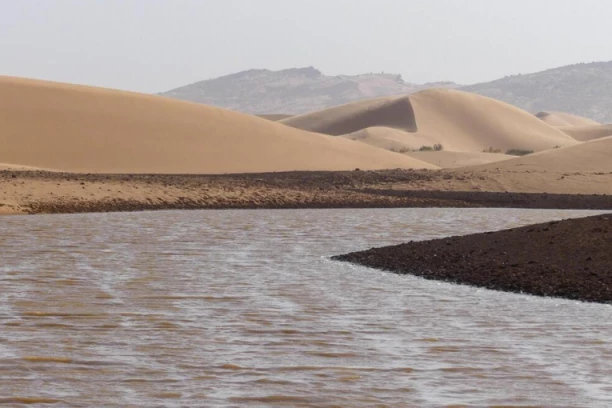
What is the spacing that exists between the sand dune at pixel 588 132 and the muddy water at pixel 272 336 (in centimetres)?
13404

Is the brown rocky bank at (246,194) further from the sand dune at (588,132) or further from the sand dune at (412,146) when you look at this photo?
the sand dune at (588,132)

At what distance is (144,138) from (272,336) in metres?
49.4

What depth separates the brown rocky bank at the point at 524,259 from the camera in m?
15.5

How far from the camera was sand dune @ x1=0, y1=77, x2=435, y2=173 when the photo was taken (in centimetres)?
5604

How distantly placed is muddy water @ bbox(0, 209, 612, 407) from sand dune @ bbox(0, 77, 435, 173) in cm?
3519

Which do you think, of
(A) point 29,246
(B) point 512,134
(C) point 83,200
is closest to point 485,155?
(B) point 512,134

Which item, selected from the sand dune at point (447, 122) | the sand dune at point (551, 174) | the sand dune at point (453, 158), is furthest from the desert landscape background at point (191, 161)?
the sand dune at point (447, 122)

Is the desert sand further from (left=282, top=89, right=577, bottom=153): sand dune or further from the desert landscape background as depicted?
(left=282, top=89, right=577, bottom=153): sand dune

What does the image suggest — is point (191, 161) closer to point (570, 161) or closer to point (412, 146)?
point (570, 161)

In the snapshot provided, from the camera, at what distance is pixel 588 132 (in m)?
155

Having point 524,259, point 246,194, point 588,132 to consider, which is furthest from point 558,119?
point 524,259

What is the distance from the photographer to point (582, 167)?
176ft

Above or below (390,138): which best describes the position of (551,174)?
below

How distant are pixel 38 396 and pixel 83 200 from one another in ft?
Answer: 86.4
